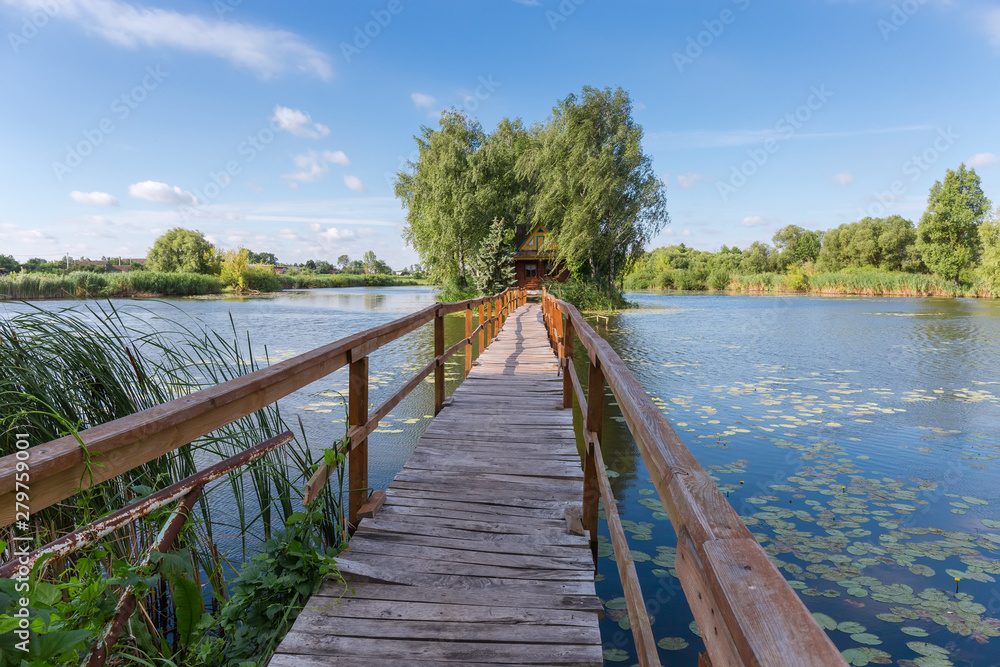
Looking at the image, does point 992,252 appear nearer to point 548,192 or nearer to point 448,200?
point 548,192

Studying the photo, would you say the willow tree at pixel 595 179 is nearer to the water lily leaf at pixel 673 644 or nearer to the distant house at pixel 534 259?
the distant house at pixel 534 259

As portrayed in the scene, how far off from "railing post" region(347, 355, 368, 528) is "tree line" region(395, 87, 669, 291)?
73.5 feet

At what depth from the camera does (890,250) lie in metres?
56.1

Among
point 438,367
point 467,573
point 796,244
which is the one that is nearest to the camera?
point 467,573

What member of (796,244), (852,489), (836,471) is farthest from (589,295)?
(796,244)

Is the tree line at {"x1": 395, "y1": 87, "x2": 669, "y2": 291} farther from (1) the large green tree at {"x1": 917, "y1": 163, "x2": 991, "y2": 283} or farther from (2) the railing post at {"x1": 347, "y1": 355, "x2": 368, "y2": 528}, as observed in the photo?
(1) the large green tree at {"x1": 917, "y1": 163, "x2": 991, "y2": 283}

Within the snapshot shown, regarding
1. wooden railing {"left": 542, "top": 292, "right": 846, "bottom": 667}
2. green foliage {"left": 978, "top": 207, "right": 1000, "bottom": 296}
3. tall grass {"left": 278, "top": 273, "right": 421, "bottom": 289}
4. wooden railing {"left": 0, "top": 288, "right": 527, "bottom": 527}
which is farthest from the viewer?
tall grass {"left": 278, "top": 273, "right": 421, "bottom": 289}

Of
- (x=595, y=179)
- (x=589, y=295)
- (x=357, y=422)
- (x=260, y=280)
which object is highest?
(x=595, y=179)

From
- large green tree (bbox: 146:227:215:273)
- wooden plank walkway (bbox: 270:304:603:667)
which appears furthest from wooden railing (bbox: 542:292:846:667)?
large green tree (bbox: 146:227:215:273)

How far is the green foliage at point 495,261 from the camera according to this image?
2608 cm

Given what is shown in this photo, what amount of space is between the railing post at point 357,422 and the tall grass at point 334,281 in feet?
177

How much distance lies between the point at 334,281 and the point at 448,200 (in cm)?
4201

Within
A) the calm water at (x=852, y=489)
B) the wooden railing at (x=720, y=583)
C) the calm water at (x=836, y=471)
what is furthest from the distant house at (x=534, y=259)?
the wooden railing at (x=720, y=583)

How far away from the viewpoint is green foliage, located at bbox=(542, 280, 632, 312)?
25031mm
